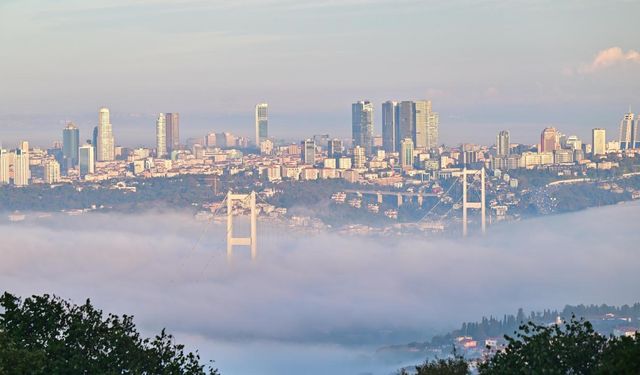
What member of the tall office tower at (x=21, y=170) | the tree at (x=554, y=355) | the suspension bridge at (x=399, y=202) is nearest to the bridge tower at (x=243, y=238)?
the suspension bridge at (x=399, y=202)

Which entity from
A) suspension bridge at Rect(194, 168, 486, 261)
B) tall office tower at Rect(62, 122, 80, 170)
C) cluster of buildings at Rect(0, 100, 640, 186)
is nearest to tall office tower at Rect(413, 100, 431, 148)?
cluster of buildings at Rect(0, 100, 640, 186)

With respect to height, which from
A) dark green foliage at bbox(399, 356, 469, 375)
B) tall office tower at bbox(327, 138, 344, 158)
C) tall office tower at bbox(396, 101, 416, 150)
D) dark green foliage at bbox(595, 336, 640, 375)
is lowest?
dark green foliage at bbox(399, 356, 469, 375)

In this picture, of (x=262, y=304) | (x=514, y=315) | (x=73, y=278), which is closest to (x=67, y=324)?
(x=514, y=315)

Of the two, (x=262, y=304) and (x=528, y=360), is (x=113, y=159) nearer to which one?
(x=262, y=304)

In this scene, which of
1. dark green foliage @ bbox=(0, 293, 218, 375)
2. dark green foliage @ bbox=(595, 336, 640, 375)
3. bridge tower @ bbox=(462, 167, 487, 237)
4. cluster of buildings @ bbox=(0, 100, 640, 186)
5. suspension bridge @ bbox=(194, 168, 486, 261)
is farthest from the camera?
cluster of buildings @ bbox=(0, 100, 640, 186)

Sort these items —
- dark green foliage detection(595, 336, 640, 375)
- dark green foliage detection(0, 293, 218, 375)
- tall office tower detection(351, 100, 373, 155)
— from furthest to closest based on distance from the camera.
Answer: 1. tall office tower detection(351, 100, 373, 155)
2. dark green foliage detection(0, 293, 218, 375)
3. dark green foliage detection(595, 336, 640, 375)

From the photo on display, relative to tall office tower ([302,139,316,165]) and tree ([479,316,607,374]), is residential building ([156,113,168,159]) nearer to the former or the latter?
tall office tower ([302,139,316,165])

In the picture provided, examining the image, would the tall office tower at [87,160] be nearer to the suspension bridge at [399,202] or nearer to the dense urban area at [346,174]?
the dense urban area at [346,174]

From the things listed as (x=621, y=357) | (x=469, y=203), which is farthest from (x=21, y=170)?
(x=621, y=357)
